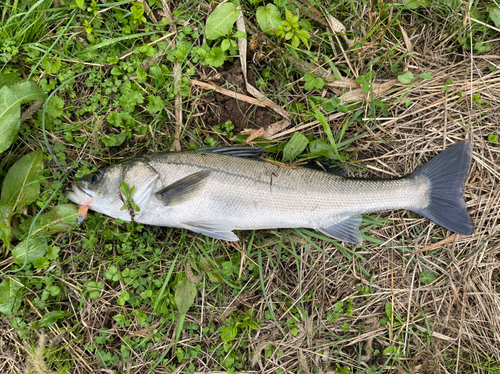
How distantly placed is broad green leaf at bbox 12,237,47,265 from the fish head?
1.93 ft

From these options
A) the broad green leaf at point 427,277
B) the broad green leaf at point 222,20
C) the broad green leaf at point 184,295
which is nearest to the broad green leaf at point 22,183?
the broad green leaf at point 184,295

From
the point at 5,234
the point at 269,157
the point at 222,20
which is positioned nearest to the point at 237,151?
the point at 269,157

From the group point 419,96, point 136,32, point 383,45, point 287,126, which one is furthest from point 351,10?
point 136,32

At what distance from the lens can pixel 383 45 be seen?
141 inches

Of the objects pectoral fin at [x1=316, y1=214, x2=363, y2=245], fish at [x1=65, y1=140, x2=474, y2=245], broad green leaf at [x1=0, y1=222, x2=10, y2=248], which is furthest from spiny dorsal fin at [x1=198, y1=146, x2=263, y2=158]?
broad green leaf at [x1=0, y1=222, x2=10, y2=248]

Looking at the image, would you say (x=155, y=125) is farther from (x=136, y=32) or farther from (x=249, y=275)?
(x=249, y=275)

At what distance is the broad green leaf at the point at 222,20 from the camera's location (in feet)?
11.1

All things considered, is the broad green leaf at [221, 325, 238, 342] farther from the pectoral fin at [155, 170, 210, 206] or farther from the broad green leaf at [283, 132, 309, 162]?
the broad green leaf at [283, 132, 309, 162]

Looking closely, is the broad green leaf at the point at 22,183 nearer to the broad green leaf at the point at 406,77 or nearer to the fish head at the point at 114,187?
the fish head at the point at 114,187

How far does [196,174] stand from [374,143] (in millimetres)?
2025

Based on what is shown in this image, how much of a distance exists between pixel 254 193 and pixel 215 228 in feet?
1.69

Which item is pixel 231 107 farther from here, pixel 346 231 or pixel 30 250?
pixel 30 250

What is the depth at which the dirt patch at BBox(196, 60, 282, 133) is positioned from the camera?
3.54m

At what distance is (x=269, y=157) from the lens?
3539mm
